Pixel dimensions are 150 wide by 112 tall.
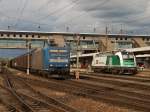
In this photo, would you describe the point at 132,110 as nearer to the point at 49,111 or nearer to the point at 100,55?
the point at 49,111

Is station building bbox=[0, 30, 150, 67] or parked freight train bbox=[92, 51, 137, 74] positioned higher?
station building bbox=[0, 30, 150, 67]

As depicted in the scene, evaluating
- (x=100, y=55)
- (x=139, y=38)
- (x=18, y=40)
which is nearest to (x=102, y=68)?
(x=100, y=55)

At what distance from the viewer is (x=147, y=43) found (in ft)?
407

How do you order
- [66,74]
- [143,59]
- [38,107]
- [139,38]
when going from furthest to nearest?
[139,38] → [143,59] → [66,74] → [38,107]

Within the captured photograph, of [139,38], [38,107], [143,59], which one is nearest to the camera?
[38,107]

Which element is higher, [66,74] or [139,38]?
[139,38]

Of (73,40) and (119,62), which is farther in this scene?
(73,40)

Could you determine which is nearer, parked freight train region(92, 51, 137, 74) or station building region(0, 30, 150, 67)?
parked freight train region(92, 51, 137, 74)

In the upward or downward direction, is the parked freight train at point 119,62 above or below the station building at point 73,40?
below

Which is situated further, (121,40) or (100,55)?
(121,40)

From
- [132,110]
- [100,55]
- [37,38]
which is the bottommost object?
[132,110]

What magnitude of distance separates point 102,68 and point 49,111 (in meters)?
38.8

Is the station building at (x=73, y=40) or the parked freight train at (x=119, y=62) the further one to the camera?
the station building at (x=73, y=40)

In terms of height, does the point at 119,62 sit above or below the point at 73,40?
below
